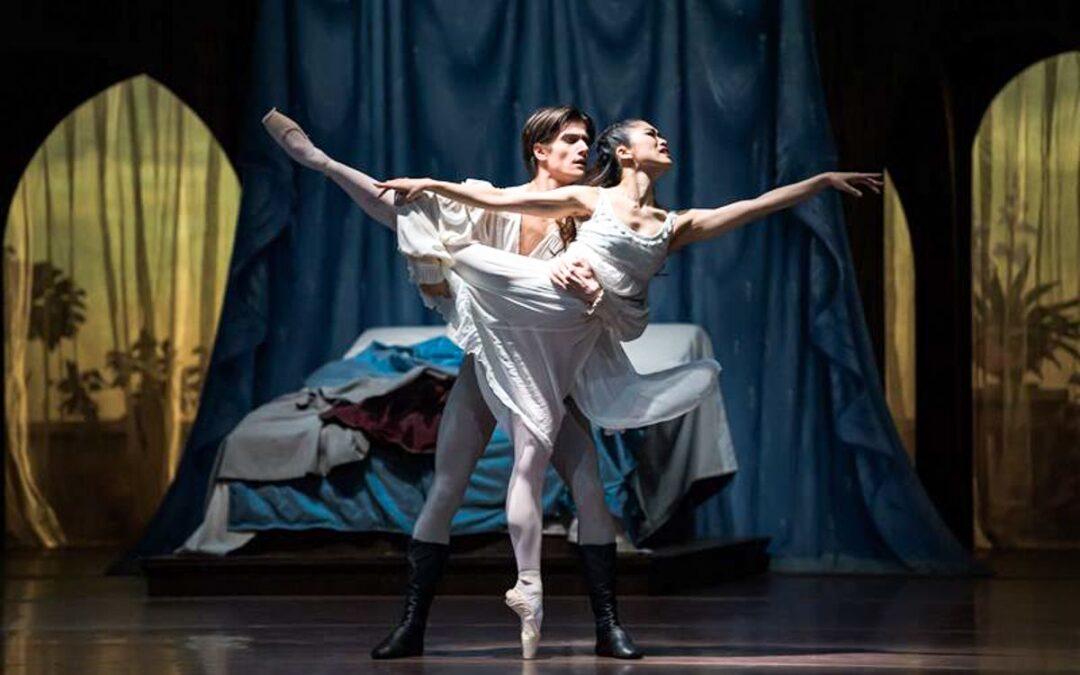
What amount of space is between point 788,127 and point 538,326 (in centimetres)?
353

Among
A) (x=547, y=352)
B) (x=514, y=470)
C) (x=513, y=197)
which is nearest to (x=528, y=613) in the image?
(x=514, y=470)

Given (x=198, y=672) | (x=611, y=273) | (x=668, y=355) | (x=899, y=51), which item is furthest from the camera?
(x=899, y=51)

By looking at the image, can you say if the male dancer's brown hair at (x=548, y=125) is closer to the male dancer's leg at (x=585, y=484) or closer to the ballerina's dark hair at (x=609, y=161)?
the ballerina's dark hair at (x=609, y=161)

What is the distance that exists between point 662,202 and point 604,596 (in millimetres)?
3691

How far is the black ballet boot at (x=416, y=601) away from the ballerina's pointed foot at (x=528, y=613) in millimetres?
229

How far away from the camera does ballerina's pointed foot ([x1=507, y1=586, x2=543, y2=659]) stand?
15.1 ft

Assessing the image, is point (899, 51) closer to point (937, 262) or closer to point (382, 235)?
point (937, 262)

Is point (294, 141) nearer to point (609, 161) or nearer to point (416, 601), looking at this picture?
point (609, 161)

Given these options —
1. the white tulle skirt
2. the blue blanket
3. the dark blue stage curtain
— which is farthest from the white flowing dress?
A: the dark blue stage curtain

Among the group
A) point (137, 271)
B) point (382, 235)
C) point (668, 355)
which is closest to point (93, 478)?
point (137, 271)

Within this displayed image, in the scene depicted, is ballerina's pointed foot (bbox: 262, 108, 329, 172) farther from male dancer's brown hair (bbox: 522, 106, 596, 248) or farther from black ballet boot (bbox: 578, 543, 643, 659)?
black ballet boot (bbox: 578, 543, 643, 659)

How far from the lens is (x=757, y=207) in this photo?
15.3 feet

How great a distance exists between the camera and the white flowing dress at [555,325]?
4672mm

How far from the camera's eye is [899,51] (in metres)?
9.02
